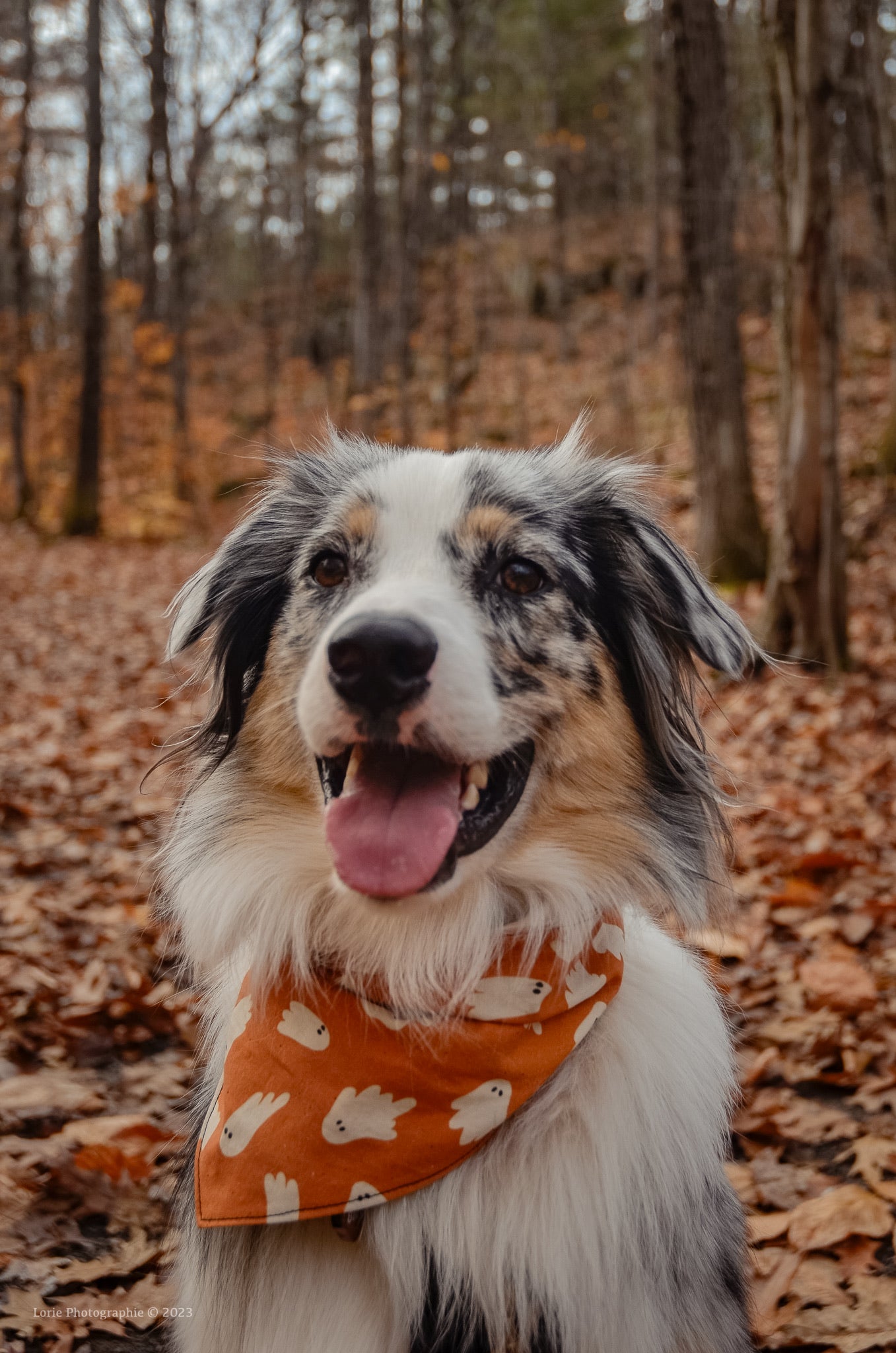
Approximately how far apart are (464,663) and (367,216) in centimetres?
1470

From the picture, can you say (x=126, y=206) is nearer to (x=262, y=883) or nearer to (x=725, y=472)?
(x=725, y=472)

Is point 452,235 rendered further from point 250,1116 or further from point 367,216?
point 250,1116

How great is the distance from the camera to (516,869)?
7.43 ft

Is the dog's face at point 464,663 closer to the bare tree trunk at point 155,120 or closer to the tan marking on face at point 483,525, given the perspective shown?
the tan marking on face at point 483,525

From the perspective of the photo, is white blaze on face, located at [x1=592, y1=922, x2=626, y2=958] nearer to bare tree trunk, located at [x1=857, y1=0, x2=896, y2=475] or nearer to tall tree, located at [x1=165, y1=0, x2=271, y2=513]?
bare tree trunk, located at [x1=857, y1=0, x2=896, y2=475]

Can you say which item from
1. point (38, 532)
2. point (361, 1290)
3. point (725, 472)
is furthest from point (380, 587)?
point (38, 532)

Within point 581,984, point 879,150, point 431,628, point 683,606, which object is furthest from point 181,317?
point 581,984

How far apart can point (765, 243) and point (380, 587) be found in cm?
2446

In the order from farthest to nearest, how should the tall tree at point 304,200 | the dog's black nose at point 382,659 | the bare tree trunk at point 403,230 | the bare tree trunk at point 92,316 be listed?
the tall tree at point 304,200, the bare tree trunk at point 92,316, the bare tree trunk at point 403,230, the dog's black nose at point 382,659

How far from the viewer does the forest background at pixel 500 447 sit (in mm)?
2939

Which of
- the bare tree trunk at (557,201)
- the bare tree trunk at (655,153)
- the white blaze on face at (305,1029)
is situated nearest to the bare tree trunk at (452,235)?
the bare tree trunk at (557,201)

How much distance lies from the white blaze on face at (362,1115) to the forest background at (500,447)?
0.85 metres

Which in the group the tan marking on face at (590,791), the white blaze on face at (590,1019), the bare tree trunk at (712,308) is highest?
the bare tree trunk at (712,308)

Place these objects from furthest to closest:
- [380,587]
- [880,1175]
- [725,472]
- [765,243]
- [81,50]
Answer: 1. [765,243]
2. [81,50]
3. [725,472]
4. [880,1175]
5. [380,587]
